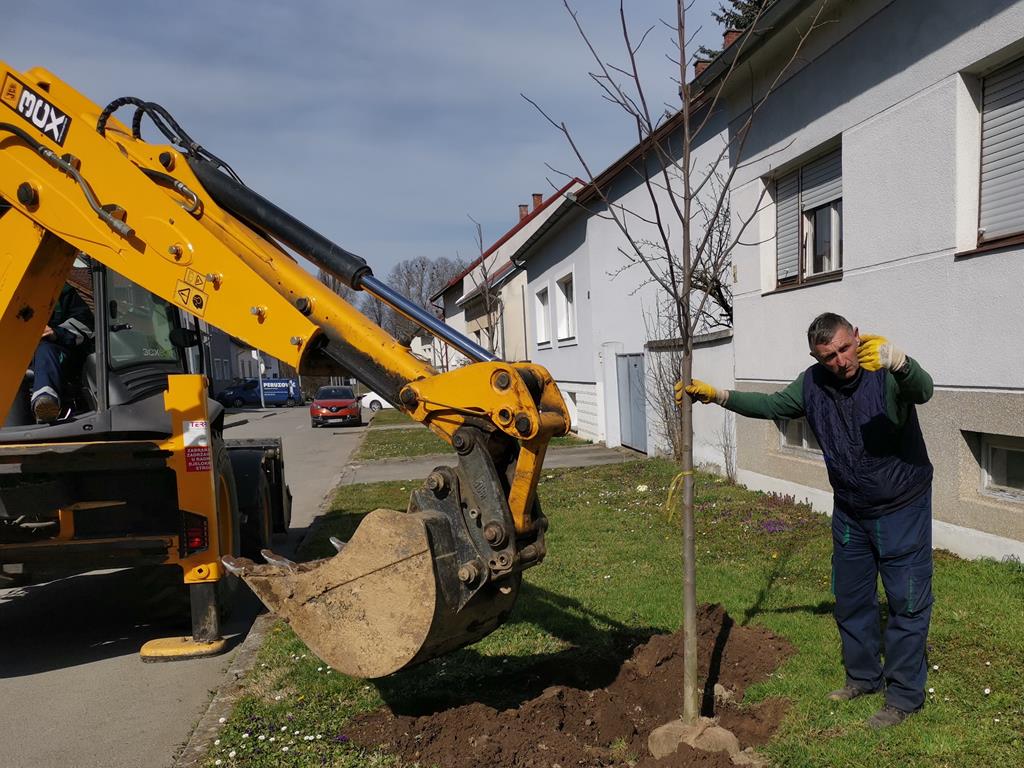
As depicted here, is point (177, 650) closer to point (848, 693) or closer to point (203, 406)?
point (203, 406)

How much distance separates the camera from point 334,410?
30969 millimetres

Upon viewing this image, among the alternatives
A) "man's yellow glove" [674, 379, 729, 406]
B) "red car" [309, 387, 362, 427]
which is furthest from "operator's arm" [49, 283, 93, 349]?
"red car" [309, 387, 362, 427]

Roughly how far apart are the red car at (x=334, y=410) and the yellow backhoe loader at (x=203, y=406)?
24094mm

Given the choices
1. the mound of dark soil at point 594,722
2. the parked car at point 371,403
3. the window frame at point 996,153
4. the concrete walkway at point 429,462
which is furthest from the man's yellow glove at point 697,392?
the parked car at point 371,403

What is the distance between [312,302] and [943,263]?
16.6 feet

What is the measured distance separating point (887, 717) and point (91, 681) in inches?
191

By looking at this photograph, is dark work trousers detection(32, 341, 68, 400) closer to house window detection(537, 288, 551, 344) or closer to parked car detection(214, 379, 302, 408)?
house window detection(537, 288, 551, 344)

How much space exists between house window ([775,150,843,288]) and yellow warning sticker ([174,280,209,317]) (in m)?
6.21

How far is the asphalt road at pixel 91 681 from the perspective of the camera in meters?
4.32

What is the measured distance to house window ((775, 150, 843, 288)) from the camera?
8125 mm

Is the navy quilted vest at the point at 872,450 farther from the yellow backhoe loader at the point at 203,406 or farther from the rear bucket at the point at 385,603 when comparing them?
the rear bucket at the point at 385,603

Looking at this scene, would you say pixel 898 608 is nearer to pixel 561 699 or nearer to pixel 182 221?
pixel 561 699

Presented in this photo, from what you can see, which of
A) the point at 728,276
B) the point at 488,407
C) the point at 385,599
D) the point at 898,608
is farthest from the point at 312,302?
the point at 728,276

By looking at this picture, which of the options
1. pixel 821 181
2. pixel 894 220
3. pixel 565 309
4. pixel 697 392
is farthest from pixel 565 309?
A: pixel 697 392
